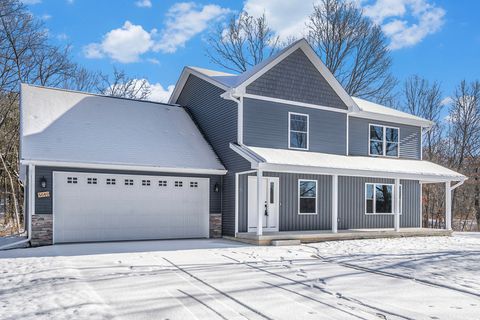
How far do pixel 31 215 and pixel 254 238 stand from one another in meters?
6.13

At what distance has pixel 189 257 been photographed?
999 cm

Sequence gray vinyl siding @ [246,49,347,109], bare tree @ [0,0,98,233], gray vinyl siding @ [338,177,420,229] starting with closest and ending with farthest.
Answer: gray vinyl siding @ [246,49,347,109] < gray vinyl siding @ [338,177,420,229] < bare tree @ [0,0,98,233]

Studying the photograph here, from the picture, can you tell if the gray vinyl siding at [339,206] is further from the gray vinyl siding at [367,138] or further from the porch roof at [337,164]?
the gray vinyl siding at [367,138]

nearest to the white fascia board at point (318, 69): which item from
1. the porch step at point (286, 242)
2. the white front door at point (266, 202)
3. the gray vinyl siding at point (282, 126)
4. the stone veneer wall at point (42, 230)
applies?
the gray vinyl siding at point (282, 126)

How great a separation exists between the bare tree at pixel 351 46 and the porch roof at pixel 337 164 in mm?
11476

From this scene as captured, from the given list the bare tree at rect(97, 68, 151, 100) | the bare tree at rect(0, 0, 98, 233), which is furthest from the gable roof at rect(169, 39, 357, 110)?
the bare tree at rect(97, 68, 151, 100)

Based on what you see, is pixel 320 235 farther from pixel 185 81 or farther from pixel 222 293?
pixel 185 81

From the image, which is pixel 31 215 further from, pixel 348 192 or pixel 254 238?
pixel 348 192

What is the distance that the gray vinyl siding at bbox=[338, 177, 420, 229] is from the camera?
52.3 ft

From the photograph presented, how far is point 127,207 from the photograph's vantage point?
13289mm

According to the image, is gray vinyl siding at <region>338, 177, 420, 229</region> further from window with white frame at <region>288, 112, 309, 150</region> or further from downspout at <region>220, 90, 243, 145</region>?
downspout at <region>220, 90, 243, 145</region>

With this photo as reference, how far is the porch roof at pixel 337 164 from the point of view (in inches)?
511

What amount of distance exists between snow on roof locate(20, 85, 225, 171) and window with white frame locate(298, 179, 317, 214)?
2.96 metres

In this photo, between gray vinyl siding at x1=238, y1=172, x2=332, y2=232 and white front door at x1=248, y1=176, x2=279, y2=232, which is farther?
white front door at x1=248, y1=176, x2=279, y2=232
